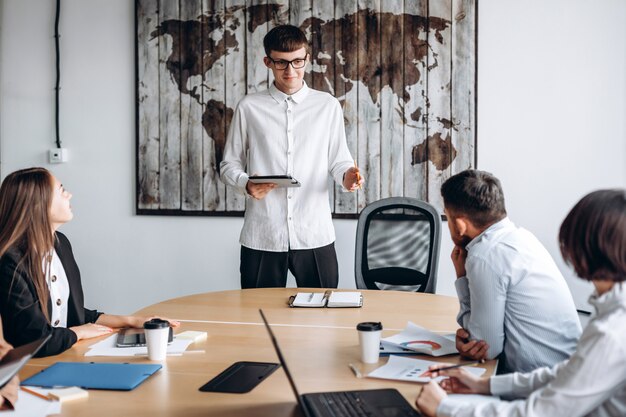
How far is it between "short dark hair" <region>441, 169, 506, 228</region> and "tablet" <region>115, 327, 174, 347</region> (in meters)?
0.89

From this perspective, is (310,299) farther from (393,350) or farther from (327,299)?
(393,350)

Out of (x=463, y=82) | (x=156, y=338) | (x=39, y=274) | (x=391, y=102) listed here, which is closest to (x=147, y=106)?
(x=391, y=102)

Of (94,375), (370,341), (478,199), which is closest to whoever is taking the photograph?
(94,375)

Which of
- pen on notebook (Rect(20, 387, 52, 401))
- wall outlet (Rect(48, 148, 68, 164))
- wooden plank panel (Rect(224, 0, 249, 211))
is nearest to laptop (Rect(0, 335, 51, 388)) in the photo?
pen on notebook (Rect(20, 387, 52, 401))

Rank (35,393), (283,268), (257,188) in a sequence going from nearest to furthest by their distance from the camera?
(35,393)
(257,188)
(283,268)

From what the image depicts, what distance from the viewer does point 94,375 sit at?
1649 mm

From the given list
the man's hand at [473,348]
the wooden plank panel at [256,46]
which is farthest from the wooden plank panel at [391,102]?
the man's hand at [473,348]

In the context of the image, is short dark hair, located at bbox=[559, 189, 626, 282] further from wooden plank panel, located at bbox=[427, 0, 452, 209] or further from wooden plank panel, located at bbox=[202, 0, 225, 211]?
wooden plank panel, located at bbox=[202, 0, 225, 211]

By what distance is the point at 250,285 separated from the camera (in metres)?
3.04

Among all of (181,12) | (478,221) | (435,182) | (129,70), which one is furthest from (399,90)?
(478,221)

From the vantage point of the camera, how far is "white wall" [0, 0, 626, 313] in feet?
12.4

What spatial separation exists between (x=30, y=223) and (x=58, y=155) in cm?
242

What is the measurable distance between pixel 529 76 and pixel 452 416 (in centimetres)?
286

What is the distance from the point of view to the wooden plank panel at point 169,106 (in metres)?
4.14
